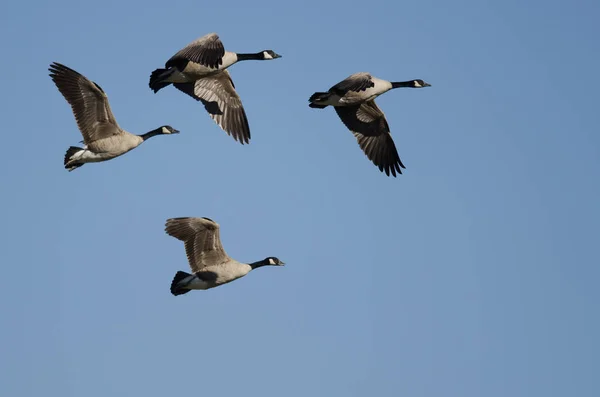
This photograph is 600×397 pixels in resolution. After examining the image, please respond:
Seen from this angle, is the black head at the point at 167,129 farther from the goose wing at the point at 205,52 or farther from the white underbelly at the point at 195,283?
the white underbelly at the point at 195,283

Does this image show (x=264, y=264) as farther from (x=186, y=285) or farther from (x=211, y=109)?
(x=211, y=109)

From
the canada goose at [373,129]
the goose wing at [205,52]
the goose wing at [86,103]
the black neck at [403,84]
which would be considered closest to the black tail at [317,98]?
the canada goose at [373,129]

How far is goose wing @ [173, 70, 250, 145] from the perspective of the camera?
2891cm

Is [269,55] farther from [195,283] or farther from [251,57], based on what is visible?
[195,283]

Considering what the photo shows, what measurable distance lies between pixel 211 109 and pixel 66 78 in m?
5.43

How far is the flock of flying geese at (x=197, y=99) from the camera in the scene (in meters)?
24.4

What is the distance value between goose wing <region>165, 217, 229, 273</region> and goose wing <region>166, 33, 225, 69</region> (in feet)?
11.1

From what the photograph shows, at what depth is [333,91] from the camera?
2667cm

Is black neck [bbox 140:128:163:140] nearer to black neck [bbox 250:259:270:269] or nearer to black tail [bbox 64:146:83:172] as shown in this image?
black tail [bbox 64:146:83:172]

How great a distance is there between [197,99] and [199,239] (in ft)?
18.0

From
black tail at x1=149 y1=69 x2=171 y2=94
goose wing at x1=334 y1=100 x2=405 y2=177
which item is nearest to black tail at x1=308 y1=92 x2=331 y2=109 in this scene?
goose wing at x1=334 y1=100 x2=405 y2=177

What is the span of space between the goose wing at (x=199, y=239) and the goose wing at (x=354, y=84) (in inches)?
171

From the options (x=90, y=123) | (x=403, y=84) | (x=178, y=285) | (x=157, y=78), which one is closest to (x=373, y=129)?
(x=403, y=84)

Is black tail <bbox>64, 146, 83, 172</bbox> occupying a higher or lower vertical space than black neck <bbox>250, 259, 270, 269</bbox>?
higher
